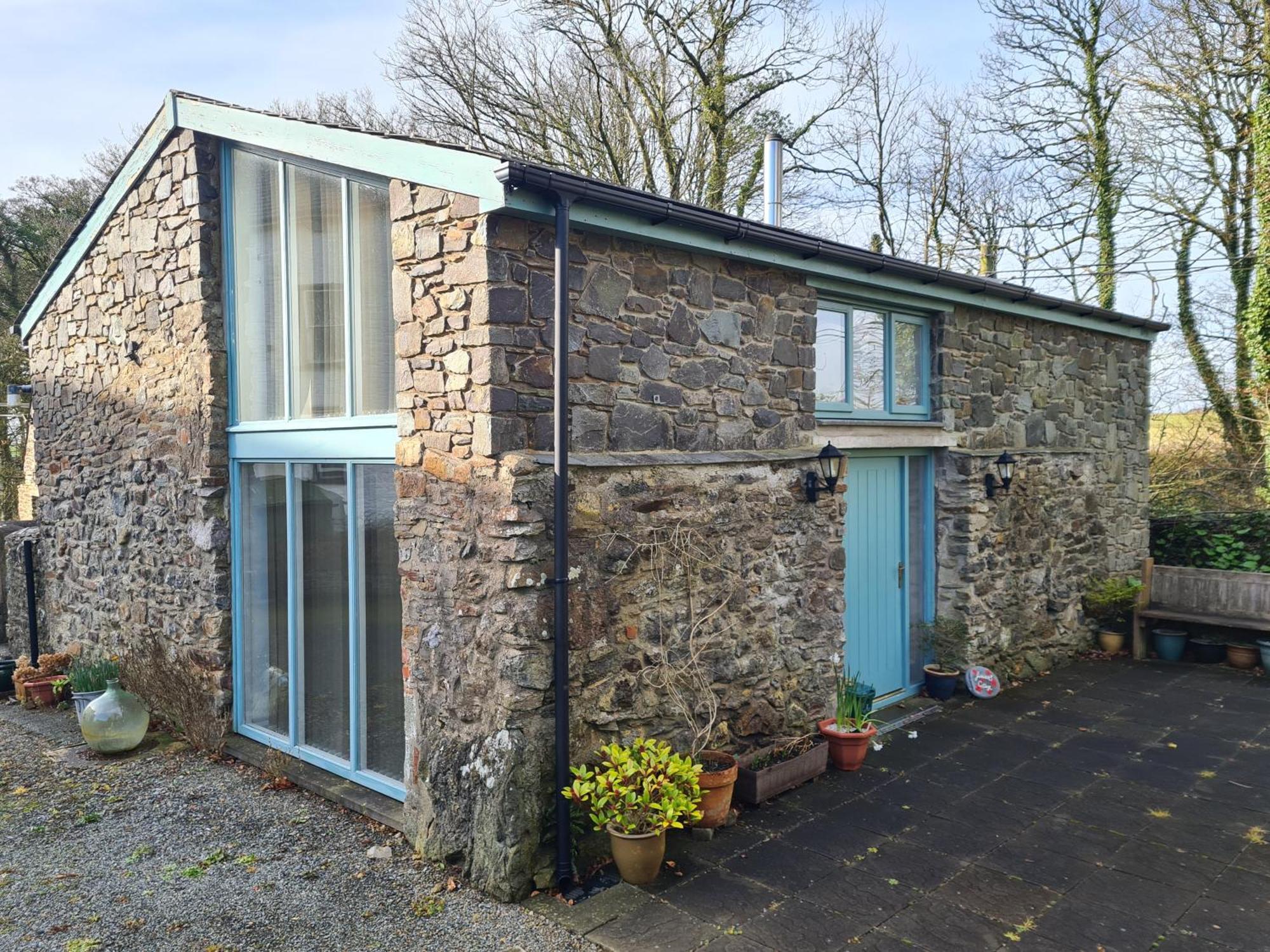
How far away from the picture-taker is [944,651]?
24.4 ft

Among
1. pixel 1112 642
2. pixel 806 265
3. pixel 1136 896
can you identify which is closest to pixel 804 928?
pixel 1136 896

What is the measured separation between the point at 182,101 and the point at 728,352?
4.47 m

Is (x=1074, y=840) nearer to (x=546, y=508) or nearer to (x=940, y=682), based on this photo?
(x=940, y=682)

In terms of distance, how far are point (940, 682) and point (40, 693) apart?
7.88 m

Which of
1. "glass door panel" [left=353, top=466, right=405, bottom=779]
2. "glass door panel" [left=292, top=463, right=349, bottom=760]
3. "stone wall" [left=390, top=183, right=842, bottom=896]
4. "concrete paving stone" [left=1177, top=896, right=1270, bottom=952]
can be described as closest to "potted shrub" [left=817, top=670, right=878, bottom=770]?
"stone wall" [left=390, top=183, right=842, bottom=896]

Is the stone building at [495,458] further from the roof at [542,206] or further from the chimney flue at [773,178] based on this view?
the chimney flue at [773,178]

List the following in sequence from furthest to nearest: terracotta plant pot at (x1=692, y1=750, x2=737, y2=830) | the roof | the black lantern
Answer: the black lantern
terracotta plant pot at (x1=692, y1=750, x2=737, y2=830)
the roof

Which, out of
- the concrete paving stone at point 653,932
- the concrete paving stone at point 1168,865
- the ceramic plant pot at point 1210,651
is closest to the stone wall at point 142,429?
the concrete paving stone at point 653,932

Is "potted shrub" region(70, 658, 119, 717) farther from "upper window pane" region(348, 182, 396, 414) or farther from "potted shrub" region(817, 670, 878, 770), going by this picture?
"potted shrub" region(817, 670, 878, 770)

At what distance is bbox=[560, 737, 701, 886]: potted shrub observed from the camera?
4.27 meters

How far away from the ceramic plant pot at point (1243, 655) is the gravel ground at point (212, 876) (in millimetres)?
7680

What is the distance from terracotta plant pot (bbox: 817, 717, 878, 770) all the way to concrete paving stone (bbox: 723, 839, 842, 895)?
1184 mm

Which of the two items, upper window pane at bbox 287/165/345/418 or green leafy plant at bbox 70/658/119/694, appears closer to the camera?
upper window pane at bbox 287/165/345/418

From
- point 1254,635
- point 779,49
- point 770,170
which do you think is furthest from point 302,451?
point 779,49
